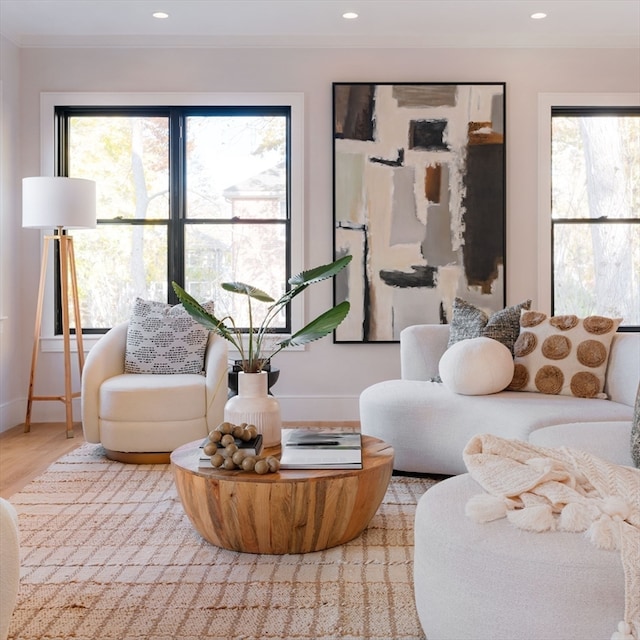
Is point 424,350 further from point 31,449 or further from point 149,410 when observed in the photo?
point 31,449

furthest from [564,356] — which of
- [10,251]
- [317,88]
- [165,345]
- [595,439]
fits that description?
[10,251]

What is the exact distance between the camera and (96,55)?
4793 millimetres

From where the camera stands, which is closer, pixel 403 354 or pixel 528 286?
pixel 403 354

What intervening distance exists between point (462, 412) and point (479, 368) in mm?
218

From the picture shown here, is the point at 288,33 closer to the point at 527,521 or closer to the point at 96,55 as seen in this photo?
the point at 96,55

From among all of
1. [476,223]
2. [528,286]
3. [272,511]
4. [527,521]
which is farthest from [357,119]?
[527,521]

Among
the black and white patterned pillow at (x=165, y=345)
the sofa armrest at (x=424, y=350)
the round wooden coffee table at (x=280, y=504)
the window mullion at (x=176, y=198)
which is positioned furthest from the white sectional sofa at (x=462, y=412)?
the window mullion at (x=176, y=198)

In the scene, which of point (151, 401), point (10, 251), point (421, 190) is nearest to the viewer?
point (151, 401)

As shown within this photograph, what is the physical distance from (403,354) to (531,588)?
2.36 meters

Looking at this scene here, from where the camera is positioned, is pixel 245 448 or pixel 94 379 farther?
pixel 94 379

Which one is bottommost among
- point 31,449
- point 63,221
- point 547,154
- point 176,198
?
point 31,449

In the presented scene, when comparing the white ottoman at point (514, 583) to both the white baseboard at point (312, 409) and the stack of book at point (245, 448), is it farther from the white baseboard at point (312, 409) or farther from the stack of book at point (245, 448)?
the white baseboard at point (312, 409)

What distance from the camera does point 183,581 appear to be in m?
2.13

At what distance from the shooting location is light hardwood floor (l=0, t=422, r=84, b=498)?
11.1 feet
